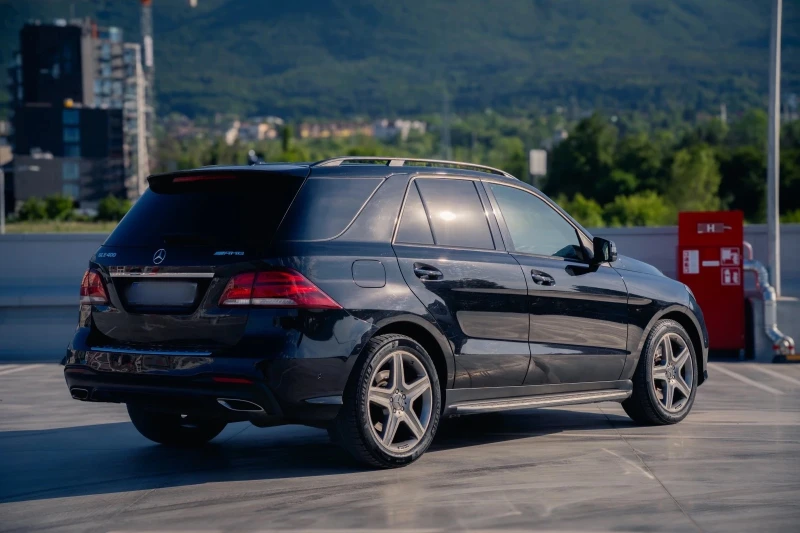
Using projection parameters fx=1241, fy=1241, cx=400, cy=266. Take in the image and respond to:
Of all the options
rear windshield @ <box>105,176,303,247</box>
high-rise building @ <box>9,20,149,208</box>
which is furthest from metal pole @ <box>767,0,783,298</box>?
high-rise building @ <box>9,20,149,208</box>

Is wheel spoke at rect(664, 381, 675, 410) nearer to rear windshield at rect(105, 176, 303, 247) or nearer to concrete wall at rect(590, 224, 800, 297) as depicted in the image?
rear windshield at rect(105, 176, 303, 247)

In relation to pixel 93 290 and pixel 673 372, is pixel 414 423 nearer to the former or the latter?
pixel 93 290

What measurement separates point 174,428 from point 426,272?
6.83 feet

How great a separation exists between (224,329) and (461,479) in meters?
1.50

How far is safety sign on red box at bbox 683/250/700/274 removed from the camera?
48.5 feet

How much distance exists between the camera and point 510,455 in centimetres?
743

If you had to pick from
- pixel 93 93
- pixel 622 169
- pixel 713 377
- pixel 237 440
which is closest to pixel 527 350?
pixel 237 440

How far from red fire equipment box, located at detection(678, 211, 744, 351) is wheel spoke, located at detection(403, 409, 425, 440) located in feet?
27.5

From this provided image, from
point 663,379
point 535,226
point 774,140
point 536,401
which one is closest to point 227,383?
point 536,401

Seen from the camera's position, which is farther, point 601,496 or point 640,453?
point 640,453

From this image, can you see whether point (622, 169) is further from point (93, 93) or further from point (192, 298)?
point (192, 298)

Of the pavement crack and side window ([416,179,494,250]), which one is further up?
side window ([416,179,494,250])

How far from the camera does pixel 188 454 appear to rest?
7.64m

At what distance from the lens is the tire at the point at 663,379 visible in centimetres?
852
